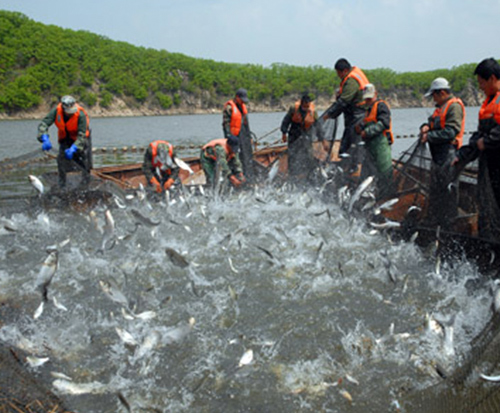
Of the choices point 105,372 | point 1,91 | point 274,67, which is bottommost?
point 105,372

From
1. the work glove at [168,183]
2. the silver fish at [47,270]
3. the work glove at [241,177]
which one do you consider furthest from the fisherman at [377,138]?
the silver fish at [47,270]

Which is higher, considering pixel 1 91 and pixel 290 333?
pixel 1 91

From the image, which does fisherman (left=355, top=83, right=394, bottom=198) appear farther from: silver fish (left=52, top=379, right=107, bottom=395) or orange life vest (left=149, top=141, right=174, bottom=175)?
silver fish (left=52, top=379, right=107, bottom=395)

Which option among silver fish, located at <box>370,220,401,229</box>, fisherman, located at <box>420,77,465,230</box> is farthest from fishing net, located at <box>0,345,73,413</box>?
fisherman, located at <box>420,77,465,230</box>

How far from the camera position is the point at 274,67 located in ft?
340

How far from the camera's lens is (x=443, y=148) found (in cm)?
677

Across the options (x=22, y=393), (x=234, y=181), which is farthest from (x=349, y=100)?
(x=22, y=393)

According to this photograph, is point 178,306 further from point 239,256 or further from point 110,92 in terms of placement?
point 110,92

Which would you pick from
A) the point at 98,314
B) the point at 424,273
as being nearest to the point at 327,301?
the point at 424,273

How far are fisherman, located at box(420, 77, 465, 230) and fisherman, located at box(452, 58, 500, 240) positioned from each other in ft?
1.70

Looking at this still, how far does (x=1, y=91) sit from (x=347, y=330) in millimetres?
62030

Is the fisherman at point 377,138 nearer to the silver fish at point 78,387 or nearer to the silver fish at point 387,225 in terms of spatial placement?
the silver fish at point 387,225

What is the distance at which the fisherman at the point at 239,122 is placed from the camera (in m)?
9.95

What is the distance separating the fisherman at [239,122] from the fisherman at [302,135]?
36.7 inches
